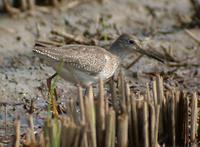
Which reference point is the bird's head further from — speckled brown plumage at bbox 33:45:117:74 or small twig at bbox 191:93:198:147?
small twig at bbox 191:93:198:147

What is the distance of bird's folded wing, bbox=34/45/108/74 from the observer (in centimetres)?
847

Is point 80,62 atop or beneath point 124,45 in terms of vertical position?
beneath

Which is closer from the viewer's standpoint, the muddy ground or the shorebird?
the shorebird

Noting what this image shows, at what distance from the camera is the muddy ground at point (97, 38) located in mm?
9391

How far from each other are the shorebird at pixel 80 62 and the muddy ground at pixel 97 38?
26 cm

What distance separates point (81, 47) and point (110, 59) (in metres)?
0.45

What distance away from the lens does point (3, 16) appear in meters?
11.7

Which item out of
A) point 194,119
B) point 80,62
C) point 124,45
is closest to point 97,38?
point 124,45

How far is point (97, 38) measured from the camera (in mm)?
11133

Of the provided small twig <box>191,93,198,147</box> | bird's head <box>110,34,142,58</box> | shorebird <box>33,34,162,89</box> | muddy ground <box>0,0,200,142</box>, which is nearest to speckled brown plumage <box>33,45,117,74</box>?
shorebird <box>33,34,162,89</box>

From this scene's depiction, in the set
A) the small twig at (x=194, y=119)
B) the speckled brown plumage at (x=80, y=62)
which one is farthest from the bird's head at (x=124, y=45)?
the small twig at (x=194, y=119)

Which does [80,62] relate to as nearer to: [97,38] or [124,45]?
[124,45]

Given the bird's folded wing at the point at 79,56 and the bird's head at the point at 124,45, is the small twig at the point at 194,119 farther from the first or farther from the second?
the bird's head at the point at 124,45

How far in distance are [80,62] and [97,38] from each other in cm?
239
